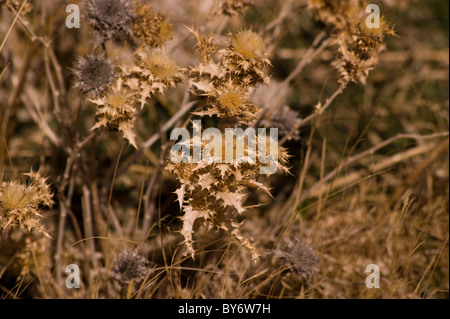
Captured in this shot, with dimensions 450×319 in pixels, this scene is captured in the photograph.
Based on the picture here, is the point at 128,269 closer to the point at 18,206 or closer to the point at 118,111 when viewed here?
the point at 18,206

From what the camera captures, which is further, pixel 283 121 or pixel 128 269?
pixel 283 121

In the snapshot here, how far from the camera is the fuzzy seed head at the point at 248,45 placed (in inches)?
46.9

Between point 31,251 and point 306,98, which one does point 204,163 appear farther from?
point 306,98

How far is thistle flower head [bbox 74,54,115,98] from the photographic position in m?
1.26

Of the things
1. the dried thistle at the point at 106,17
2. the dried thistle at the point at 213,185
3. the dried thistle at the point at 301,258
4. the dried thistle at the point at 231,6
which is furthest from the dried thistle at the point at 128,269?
the dried thistle at the point at 231,6

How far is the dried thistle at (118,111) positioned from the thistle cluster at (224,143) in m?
0.18

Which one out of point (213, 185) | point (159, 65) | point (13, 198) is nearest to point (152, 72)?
point (159, 65)

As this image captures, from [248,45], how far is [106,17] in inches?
18.5

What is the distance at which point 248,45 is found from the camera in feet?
3.91

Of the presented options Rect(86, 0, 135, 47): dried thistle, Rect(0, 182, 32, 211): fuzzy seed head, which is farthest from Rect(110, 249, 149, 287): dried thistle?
Rect(86, 0, 135, 47): dried thistle

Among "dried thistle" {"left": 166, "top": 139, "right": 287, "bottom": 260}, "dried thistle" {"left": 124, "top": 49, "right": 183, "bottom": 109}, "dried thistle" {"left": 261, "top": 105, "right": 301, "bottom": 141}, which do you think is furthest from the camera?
"dried thistle" {"left": 261, "top": 105, "right": 301, "bottom": 141}

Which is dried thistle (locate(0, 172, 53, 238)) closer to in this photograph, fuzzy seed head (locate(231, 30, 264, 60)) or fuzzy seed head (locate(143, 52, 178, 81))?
fuzzy seed head (locate(143, 52, 178, 81))

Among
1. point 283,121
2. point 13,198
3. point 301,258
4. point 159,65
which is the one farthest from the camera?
point 283,121

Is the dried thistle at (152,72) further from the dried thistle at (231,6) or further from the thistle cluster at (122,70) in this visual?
the dried thistle at (231,6)
